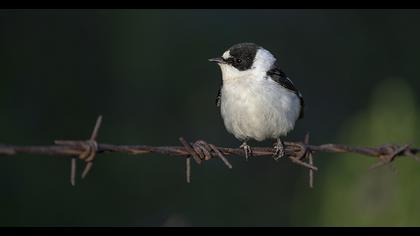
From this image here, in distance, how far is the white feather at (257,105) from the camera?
5.76 metres

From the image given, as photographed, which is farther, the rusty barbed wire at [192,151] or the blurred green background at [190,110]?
the blurred green background at [190,110]

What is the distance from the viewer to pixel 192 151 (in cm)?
401

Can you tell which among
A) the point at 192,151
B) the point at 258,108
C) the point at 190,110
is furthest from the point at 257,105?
the point at 190,110

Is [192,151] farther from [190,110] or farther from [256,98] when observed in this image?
[190,110]

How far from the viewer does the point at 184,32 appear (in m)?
12.4

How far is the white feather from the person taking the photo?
576cm

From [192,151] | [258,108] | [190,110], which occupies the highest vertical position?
[258,108]

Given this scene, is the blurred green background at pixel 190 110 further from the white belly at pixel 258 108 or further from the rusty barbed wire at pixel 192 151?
the rusty barbed wire at pixel 192 151

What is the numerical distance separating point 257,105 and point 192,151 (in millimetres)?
1813

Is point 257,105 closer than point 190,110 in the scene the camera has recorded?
Yes

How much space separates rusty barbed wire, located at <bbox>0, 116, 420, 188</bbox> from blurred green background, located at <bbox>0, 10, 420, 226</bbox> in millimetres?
1602

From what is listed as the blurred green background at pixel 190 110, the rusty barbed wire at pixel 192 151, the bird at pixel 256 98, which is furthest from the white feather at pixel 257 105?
the rusty barbed wire at pixel 192 151
